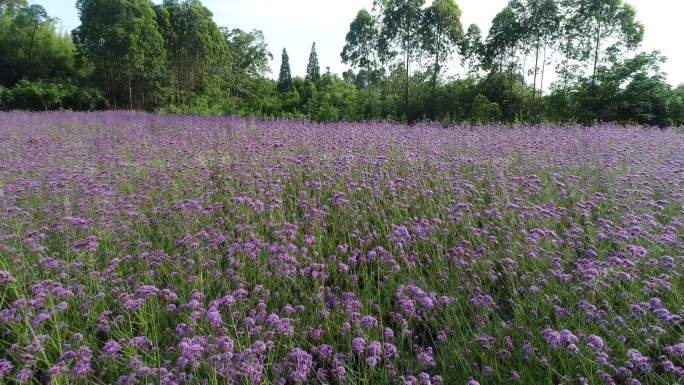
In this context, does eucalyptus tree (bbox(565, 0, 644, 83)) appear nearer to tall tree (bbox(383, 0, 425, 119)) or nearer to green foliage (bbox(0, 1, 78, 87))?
tall tree (bbox(383, 0, 425, 119))

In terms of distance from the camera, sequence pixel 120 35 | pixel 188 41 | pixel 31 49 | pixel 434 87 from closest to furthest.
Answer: pixel 120 35, pixel 434 87, pixel 31 49, pixel 188 41

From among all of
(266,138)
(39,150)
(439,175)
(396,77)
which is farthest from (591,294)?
(396,77)

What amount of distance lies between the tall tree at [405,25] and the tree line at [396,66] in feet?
0.17

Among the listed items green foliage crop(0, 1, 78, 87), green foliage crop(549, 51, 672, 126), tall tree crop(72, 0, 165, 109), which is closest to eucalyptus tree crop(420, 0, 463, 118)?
green foliage crop(549, 51, 672, 126)

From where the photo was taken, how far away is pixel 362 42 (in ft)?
77.3

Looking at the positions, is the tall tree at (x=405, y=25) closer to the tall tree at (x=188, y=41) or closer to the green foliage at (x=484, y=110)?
the green foliage at (x=484, y=110)

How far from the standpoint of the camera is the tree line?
53.3 ft

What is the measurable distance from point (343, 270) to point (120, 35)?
76.1ft

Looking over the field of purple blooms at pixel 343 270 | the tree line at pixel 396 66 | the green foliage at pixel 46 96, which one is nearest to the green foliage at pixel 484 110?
the tree line at pixel 396 66

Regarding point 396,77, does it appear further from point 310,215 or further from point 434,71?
point 310,215

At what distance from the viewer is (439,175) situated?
14.9 ft

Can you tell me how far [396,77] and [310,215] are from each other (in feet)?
71.7

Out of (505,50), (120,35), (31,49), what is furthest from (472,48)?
(31,49)

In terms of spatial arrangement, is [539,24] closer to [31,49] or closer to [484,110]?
[484,110]
